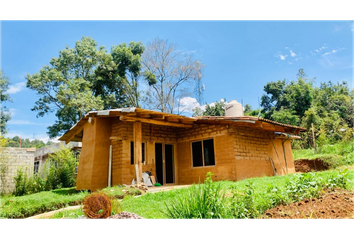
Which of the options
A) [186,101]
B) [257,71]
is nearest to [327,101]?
[186,101]

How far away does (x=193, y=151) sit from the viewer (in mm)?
12195

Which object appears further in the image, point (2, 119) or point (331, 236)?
point (2, 119)

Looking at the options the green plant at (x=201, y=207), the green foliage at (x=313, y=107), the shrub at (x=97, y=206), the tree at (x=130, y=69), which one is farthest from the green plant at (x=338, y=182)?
the tree at (x=130, y=69)

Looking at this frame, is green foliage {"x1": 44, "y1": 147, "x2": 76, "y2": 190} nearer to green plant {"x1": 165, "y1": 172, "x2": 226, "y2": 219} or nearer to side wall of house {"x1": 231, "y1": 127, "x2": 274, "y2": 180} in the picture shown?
side wall of house {"x1": 231, "y1": 127, "x2": 274, "y2": 180}

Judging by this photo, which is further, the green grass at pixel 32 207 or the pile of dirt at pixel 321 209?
the green grass at pixel 32 207

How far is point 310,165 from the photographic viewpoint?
16359 mm

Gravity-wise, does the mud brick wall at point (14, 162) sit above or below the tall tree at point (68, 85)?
below

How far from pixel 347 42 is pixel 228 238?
333 cm

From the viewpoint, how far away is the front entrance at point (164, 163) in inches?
471

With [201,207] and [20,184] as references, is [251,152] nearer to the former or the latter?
[201,207]

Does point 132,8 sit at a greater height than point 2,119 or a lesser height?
lesser

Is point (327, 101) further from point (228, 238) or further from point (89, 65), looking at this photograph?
point (228, 238)

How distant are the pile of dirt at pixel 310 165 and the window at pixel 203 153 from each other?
286 inches

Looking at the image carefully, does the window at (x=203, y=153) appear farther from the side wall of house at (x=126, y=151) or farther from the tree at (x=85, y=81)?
the tree at (x=85, y=81)
